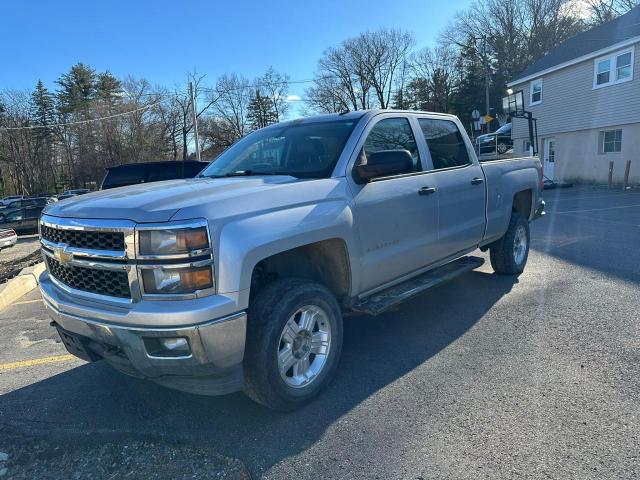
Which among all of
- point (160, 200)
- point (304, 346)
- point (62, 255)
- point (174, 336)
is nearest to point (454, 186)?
point (304, 346)

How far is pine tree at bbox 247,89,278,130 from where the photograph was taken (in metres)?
57.2

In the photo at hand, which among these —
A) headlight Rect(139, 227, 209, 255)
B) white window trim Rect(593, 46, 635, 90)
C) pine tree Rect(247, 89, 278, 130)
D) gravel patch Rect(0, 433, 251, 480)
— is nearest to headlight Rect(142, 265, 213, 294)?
headlight Rect(139, 227, 209, 255)

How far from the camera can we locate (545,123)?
23141 mm

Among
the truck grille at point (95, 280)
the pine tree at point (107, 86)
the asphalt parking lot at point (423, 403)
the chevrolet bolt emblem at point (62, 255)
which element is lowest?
the asphalt parking lot at point (423, 403)

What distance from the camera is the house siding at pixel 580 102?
18.2 m

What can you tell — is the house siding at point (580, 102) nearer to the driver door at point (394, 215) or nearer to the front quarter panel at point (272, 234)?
the driver door at point (394, 215)

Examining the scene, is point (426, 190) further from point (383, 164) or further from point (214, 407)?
point (214, 407)

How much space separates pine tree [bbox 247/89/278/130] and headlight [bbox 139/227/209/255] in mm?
56291

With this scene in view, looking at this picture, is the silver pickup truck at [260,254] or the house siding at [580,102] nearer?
Result: the silver pickup truck at [260,254]

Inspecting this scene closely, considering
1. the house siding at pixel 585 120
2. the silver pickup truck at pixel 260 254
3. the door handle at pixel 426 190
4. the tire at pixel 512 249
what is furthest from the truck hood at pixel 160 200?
the house siding at pixel 585 120

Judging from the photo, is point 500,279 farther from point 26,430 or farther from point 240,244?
point 26,430

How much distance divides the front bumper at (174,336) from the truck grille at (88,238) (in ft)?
1.18

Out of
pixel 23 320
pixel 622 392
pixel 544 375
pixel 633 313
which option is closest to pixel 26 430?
pixel 23 320

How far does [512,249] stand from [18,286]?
696cm
